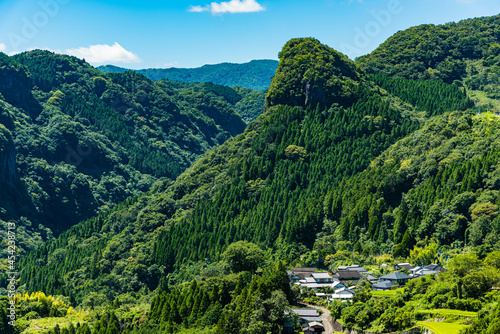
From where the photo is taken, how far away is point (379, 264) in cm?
9138

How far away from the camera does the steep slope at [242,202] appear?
114562 mm

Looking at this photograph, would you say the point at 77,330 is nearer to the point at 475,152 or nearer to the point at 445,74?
the point at 475,152

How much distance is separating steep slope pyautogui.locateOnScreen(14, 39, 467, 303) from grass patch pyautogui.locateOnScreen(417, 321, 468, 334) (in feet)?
158

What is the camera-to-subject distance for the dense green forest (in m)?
69.9

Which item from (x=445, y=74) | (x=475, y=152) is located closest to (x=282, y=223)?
(x=475, y=152)

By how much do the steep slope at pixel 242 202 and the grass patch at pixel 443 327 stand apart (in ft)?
158

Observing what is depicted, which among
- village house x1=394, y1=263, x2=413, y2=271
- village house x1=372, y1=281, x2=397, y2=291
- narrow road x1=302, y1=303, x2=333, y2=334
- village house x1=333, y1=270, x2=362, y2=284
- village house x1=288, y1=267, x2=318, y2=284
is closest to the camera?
narrow road x1=302, y1=303, x2=333, y2=334

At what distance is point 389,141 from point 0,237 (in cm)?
10852

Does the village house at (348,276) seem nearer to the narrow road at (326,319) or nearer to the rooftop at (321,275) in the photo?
the rooftop at (321,275)

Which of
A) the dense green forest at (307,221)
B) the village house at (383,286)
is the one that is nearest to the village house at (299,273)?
the dense green forest at (307,221)

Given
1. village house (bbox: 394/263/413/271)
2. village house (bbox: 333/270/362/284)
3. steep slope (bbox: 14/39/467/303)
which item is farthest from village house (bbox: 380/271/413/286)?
steep slope (bbox: 14/39/467/303)

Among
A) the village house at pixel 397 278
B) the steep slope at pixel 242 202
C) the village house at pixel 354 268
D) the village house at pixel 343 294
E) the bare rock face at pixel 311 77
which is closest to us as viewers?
the village house at pixel 343 294

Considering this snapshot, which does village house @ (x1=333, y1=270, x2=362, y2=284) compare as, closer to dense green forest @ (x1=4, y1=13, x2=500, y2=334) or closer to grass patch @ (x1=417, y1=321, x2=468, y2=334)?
dense green forest @ (x1=4, y1=13, x2=500, y2=334)

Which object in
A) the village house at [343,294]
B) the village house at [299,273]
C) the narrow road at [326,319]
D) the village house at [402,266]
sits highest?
the village house at [402,266]
